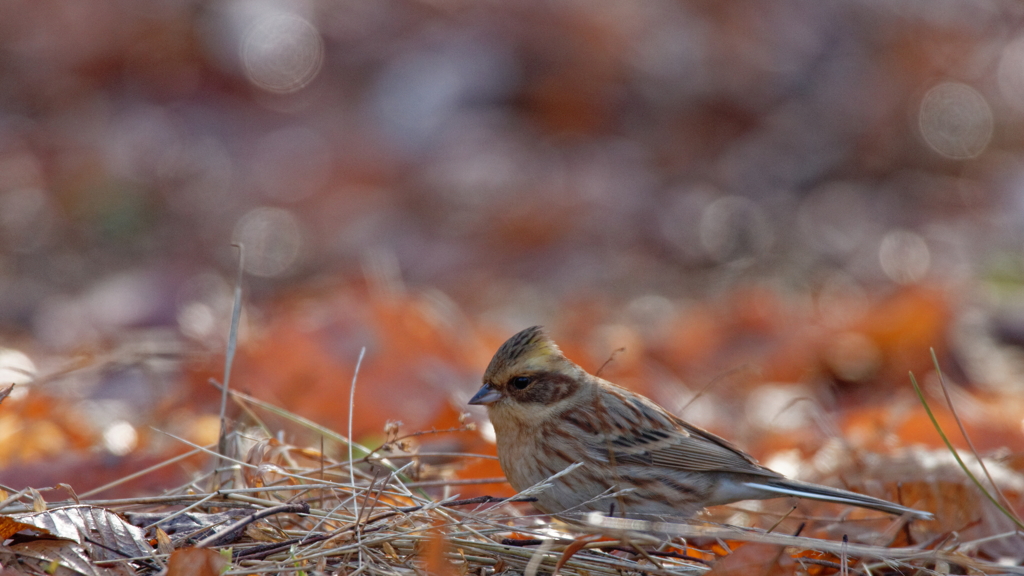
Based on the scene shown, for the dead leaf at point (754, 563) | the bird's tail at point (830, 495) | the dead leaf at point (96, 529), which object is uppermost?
the bird's tail at point (830, 495)

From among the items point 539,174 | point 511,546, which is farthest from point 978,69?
point 511,546

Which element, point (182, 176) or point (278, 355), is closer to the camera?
point (278, 355)

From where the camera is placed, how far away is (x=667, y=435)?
3.96 m

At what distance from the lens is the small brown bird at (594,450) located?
373 centimetres

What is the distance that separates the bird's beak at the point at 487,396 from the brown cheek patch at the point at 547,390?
79 mm

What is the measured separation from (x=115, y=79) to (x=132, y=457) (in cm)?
824

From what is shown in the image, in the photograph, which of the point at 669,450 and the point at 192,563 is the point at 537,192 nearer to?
the point at 669,450

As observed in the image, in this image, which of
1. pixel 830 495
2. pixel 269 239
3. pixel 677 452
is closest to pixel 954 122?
pixel 269 239

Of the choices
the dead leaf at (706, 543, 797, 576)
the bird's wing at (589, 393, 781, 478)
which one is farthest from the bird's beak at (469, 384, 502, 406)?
the dead leaf at (706, 543, 797, 576)

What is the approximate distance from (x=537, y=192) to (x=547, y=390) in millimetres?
6923

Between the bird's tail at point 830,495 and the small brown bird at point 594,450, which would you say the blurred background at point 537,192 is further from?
the bird's tail at point 830,495

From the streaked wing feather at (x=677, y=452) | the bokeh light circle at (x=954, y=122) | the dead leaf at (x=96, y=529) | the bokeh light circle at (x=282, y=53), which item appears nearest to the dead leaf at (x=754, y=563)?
the streaked wing feather at (x=677, y=452)

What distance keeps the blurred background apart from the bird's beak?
141 centimetres

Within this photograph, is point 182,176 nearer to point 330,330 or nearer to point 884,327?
point 330,330
